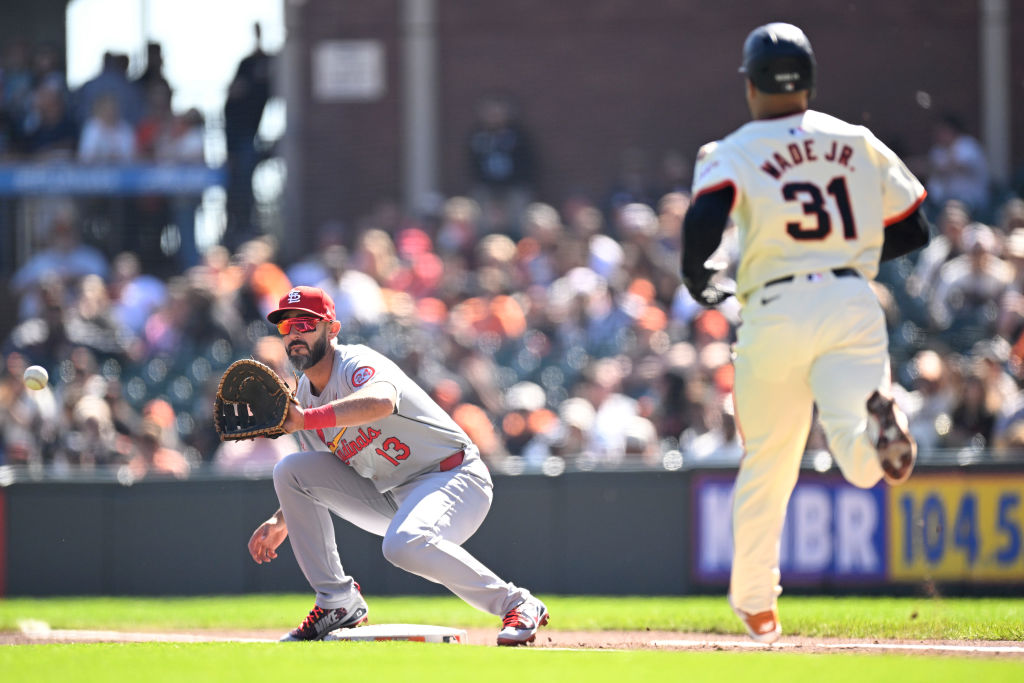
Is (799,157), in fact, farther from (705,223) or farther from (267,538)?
(267,538)

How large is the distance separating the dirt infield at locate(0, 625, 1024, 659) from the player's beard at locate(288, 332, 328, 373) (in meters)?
1.23

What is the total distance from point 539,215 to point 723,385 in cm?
381

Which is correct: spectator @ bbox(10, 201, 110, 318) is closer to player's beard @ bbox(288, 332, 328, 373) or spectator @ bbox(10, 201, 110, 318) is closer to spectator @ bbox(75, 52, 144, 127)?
spectator @ bbox(75, 52, 144, 127)

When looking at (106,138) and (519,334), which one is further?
(106,138)

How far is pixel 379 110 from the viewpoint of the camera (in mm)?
18172

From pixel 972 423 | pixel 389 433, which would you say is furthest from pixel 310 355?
pixel 972 423

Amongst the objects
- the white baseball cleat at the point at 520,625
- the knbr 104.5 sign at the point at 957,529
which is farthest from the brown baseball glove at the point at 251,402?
the knbr 104.5 sign at the point at 957,529

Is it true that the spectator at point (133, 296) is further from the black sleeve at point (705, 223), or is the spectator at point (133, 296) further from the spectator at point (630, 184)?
the black sleeve at point (705, 223)

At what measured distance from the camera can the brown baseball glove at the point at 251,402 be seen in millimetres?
5797

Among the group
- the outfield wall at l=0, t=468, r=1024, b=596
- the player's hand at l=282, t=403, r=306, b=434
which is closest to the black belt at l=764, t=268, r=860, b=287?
the player's hand at l=282, t=403, r=306, b=434

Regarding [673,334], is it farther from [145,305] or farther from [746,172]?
[746,172]

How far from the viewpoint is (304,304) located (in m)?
6.20

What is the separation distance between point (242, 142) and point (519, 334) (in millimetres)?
5296

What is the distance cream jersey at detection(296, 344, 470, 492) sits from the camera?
636 centimetres
